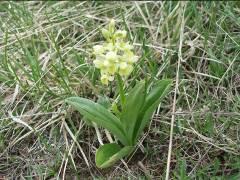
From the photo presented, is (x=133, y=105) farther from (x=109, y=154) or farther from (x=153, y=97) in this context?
(x=109, y=154)

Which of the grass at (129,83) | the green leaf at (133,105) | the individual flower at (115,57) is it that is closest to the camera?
the individual flower at (115,57)

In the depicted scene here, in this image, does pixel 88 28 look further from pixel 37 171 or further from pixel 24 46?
pixel 37 171

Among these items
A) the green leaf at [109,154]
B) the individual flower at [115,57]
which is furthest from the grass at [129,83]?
the individual flower at [115,57]

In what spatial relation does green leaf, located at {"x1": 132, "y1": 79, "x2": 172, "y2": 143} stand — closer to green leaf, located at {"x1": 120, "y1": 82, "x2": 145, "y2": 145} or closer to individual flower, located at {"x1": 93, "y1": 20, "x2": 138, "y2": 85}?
green leaf, located at {"x1": 120, "y1": 82, "x2": 145, "y2": 145}

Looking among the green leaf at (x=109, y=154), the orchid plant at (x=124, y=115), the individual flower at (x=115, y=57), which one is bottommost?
the green leaf at (x=109, y=154)

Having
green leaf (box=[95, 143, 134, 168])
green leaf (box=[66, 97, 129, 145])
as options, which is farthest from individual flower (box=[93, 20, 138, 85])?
green leaf (box=[95, 143, 134, 168])

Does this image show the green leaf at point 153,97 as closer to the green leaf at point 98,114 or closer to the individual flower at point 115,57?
the green leaf at point 98,114
